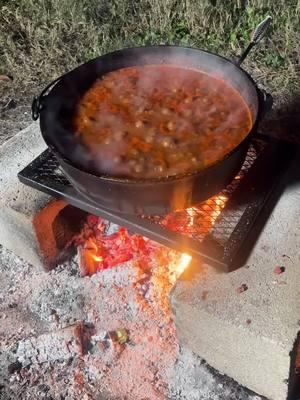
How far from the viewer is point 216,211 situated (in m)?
3.02

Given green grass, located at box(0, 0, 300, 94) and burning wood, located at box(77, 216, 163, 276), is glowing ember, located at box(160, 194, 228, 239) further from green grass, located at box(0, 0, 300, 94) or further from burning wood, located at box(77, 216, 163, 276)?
green grass, located at box(0, 0, 300, 94)

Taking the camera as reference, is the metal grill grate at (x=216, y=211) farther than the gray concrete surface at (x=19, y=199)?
No

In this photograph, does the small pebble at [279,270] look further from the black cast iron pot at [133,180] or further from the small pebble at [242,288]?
the black cast iron pot at [133,180]

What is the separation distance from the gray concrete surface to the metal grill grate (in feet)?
0.57

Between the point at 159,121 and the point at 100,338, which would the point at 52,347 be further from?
the point at 159,121

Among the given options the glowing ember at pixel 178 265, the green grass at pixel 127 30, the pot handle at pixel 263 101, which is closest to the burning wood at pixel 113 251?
the glowing ember at pixel 178 265

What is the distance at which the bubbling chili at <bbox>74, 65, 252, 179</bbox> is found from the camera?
2504 millimetres

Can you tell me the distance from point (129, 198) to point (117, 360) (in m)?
1.10

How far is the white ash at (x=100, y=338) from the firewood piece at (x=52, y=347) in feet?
0.04

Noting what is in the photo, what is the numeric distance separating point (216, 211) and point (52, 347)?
4.11ft

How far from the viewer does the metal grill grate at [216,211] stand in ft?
8.75

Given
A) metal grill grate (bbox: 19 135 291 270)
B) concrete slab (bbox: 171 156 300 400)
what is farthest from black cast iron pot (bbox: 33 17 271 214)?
concrete slab (bbox: 171 156 300 400)

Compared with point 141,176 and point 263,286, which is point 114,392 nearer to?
point 263,286

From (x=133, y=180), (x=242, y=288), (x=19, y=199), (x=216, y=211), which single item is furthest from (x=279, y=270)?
(x=19, y=199)
